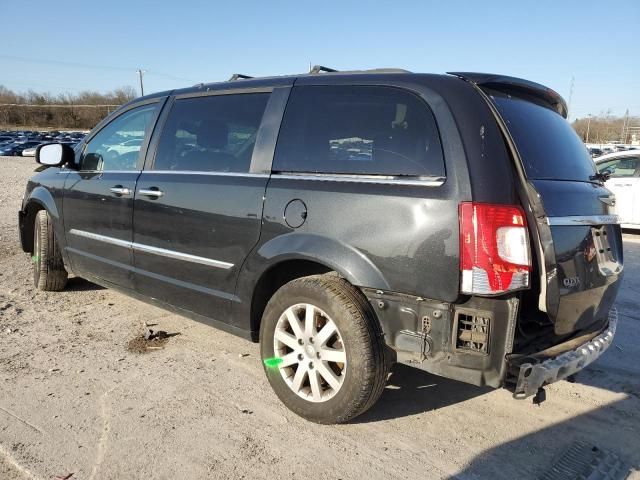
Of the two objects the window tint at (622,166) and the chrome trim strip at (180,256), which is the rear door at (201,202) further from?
the window tint at (622,166)

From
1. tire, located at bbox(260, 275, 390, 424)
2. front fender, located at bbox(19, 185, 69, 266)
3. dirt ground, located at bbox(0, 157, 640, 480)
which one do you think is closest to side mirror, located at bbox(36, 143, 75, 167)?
front fender, located at bbox(19, 185, 69, 266)

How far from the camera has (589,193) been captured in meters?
2.83

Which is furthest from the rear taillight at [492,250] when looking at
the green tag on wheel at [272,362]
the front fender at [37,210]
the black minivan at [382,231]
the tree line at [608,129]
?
the tree line at [608,129]

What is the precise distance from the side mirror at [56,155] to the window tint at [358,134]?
102 inches

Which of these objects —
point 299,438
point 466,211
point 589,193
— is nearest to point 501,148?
point 466,211

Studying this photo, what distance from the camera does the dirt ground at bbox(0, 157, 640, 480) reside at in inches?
97.1

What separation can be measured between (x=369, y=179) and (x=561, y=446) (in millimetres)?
1749

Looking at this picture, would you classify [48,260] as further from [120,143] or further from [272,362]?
[272,362]

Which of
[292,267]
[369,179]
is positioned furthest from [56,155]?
[369,179]

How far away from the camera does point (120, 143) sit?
4.34 m

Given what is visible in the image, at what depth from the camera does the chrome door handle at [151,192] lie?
142 inches

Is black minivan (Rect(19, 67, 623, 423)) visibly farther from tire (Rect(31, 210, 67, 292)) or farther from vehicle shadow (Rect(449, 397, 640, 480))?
tire (Rect(31, 210, 67, 292))

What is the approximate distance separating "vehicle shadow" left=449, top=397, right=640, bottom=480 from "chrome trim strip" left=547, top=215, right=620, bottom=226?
116cm

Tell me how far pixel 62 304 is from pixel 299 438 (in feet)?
10.5
